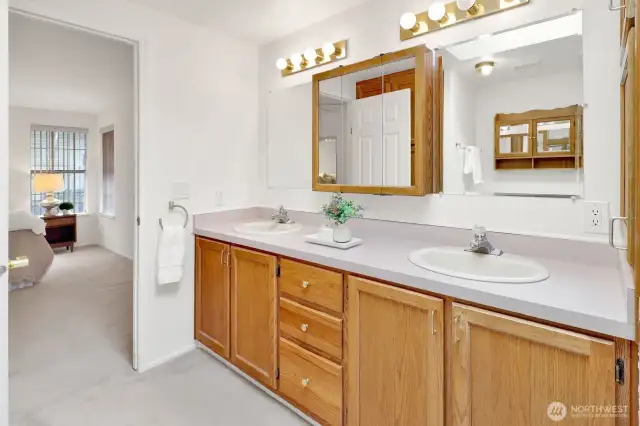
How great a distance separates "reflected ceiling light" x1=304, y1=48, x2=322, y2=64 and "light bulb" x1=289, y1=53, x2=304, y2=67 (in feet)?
0.21

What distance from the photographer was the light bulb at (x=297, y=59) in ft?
8.05

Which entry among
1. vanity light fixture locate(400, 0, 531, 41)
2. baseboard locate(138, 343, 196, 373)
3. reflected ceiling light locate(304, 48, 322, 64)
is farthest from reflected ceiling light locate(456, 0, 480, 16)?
baseboard locate(138, 343, 196, 373)

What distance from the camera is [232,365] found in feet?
7.22

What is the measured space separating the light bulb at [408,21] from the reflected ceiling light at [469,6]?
22 centimetres

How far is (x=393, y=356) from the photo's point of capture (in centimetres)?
139

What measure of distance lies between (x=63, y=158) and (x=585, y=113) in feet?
23.8

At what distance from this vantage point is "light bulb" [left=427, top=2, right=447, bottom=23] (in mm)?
1736

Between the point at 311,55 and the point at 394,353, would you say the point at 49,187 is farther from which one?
the point at 394,353

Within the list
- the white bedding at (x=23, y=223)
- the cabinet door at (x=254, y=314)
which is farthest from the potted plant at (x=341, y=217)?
the white bedding at (x=23, y=223)

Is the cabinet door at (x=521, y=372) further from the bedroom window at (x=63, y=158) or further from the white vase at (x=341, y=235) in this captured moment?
the bedroom window at (x=63, y=158)

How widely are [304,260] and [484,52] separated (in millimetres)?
1306

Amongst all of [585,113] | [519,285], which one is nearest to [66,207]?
[519,285]
